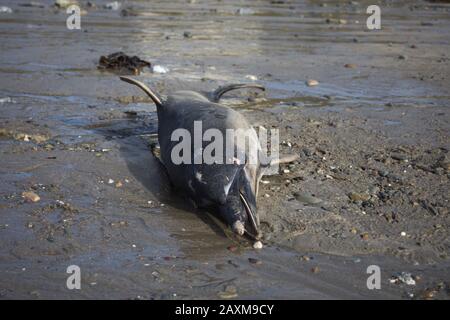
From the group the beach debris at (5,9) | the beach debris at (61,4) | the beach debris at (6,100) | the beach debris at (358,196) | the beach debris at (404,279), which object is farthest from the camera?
the beach debris at (61,4)

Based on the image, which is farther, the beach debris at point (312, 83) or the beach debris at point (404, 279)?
the beach debris at point (312, 83)

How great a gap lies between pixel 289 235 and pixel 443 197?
144 centimetres

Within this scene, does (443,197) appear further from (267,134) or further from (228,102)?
(228,102)

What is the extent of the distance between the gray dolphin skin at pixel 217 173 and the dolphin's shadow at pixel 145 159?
10cm

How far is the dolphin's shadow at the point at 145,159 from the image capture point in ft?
16.0

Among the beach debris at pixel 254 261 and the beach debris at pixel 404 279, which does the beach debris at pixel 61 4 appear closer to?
the beach debris at pixel 254 261

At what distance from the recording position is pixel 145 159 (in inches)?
229

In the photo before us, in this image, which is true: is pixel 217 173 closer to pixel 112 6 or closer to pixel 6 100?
pixel 6 100

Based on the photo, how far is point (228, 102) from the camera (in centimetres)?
781

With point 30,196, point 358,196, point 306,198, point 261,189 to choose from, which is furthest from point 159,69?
point 358,196

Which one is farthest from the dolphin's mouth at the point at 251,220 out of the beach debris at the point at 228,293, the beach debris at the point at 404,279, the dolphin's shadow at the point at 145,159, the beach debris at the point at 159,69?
the beach debris at the point at 159,69

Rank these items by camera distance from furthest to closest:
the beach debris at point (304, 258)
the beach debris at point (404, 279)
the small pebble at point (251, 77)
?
the small pebble at point (251, 77) < the beach debris at point (304, 258) < the beach debris at point (404, 279)

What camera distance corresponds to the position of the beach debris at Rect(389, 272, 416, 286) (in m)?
3.77

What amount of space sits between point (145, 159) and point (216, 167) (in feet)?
4.70
